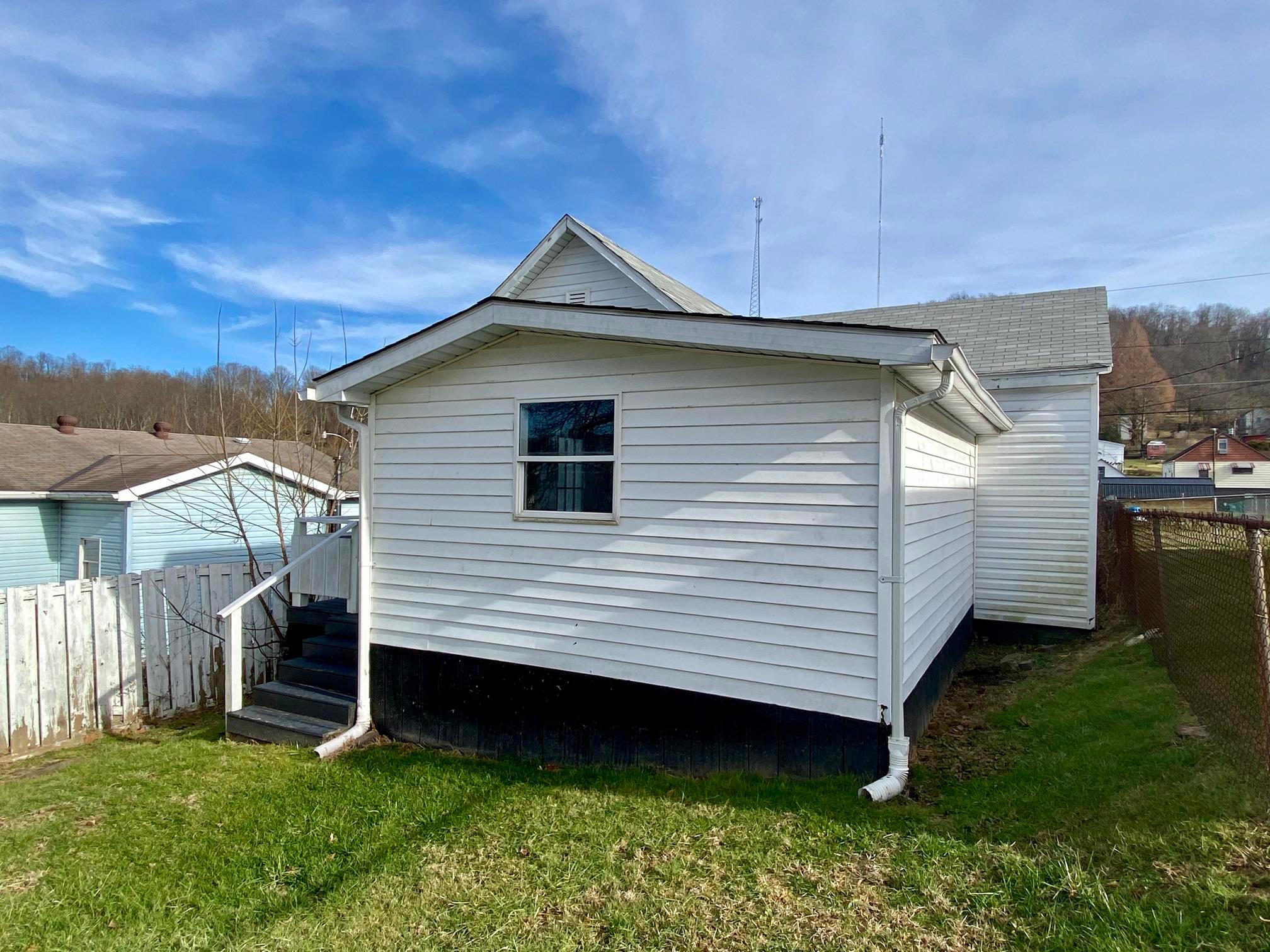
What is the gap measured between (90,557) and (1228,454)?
60.7 meters

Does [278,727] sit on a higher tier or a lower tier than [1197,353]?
lower

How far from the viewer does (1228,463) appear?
146ft

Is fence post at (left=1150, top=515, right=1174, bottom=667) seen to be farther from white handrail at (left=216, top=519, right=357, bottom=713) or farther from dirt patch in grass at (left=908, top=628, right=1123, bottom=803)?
white handrail at (left=216, top=519, right=357, bottom=713)

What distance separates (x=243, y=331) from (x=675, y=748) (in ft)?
29.2

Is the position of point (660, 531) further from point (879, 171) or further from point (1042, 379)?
point (879, 171)

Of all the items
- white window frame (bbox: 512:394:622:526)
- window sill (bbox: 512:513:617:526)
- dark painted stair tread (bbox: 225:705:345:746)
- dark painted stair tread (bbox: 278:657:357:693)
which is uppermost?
white window frame (bbox: 512:394:622:526)

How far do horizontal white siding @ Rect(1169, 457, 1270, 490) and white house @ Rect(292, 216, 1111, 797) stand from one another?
168 ft

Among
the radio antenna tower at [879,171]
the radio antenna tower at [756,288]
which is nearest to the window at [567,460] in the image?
the radio antenna tower at [756,288]

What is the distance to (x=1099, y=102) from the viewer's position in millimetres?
9758

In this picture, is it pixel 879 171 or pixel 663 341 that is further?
pixel 879 171

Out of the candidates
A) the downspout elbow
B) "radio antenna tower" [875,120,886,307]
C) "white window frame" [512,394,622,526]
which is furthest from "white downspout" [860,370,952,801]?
"radio antenna tower" [875,120,886,307]

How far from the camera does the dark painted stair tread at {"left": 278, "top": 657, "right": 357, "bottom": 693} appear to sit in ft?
20.8

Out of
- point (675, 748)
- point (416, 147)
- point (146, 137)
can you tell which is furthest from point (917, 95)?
point (146, 137)

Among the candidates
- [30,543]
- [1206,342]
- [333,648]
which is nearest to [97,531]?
[30,543]
